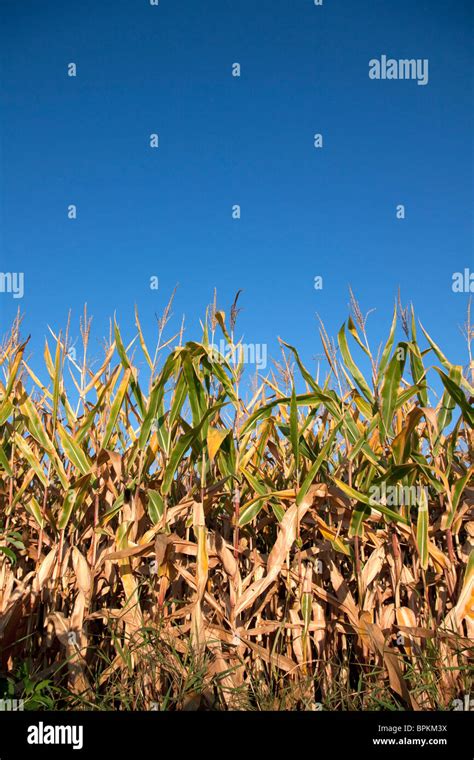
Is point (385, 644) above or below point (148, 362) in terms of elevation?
below

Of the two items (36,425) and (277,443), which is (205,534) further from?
(36,425)

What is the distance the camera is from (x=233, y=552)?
11.4 feet

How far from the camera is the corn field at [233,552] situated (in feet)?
10.4

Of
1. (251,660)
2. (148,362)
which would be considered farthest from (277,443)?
(251,660)

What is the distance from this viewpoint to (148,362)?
3.67 m

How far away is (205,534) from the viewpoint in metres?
3.30

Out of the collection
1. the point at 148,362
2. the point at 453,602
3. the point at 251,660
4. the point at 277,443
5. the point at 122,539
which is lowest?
the point at 251,660

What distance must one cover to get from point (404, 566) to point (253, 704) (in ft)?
3.64

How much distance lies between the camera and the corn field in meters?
3.16
